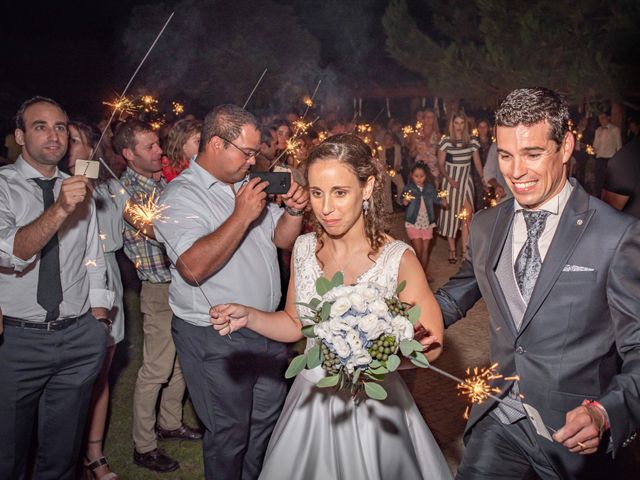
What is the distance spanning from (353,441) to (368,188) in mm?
1239

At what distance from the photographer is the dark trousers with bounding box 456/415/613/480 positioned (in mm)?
2637

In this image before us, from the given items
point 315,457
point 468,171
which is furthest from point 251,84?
point 315,457

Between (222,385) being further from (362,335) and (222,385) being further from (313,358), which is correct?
(362,335)

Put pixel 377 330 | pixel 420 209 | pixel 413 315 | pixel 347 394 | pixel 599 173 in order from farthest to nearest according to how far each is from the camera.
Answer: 1. pixel 599 173
2. pixel 420 209
3. pixel 347 394
4. pixel 413 315
5. pixel 377 330

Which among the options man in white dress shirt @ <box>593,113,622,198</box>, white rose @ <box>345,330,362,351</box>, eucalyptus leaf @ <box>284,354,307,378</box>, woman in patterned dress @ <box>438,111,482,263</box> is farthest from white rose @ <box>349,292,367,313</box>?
man in white dress shirt @ <box>593,113,622,198</box>

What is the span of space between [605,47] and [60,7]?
1587 centimetres

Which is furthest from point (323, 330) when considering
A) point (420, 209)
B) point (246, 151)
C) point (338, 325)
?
point (420, 209)

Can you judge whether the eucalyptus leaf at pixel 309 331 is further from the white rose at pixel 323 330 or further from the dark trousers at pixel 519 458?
the dark trousers at pixel 519 458

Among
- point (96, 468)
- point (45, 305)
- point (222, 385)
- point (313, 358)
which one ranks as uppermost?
point (313, 358)

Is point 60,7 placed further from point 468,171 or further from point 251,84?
point 468,171

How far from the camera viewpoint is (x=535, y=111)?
2594 mm

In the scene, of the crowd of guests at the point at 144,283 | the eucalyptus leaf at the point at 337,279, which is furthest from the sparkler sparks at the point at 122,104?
the eucalyptus leaf at the point at 337,279

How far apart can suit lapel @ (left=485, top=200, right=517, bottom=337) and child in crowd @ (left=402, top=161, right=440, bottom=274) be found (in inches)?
249

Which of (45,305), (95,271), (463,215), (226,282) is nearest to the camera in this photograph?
(45,305)
